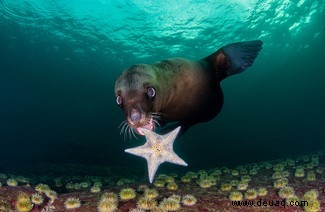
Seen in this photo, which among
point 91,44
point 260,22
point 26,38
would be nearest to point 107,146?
point 91,44

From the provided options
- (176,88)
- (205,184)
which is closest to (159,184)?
(205,184)

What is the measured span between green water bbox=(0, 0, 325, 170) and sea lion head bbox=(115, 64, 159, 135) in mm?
18869

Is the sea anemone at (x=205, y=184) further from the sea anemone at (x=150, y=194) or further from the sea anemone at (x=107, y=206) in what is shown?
the sea anemone at (x=107, y=206)

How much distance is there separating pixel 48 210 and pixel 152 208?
5.71 feet

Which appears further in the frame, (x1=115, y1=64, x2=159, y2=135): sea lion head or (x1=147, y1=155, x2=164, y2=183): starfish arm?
(x1=147, y1=155, x2=164, y2=183): starfish arm

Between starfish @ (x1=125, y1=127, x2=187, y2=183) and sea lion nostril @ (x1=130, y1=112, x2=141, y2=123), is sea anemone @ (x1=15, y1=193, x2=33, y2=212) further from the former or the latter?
sea lion nostril @ (x1=130, y1=112, x2=141, y2=123)

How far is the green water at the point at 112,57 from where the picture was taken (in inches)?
916

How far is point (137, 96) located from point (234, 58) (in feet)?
10.7

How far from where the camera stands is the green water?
23.3 meters

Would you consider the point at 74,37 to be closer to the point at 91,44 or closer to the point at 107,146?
the point at 91,44

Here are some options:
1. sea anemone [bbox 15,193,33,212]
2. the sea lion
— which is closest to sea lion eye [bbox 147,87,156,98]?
the sea lion

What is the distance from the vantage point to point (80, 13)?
22.9 m

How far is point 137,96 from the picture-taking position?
3367 millimetres

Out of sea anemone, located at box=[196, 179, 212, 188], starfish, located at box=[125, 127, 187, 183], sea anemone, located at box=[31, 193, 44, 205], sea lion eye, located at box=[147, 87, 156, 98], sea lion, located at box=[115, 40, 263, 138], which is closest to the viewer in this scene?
sea lion, located at box=[115, 40, 263, 138]
